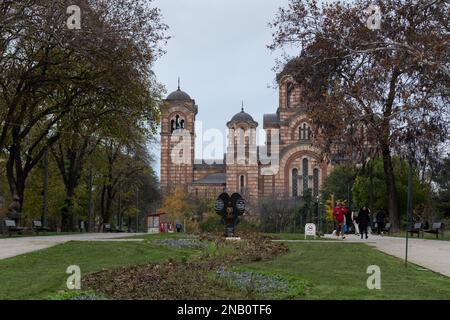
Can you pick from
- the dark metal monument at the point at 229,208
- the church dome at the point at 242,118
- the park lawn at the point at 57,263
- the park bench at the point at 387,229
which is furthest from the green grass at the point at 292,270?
the church dome at the point at 242,118

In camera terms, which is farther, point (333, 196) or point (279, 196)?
point (279, 196)

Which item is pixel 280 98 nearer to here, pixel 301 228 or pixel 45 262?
pixel 301 228

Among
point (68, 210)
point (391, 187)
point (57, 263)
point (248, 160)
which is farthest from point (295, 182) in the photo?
point (57, 263)

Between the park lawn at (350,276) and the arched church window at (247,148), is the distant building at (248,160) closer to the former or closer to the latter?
the arched church window at (247,148)

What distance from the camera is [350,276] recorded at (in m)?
11.9

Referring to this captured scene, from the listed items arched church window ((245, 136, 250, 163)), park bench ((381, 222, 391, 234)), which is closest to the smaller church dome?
arched church window ((245, 136, 250, 163))

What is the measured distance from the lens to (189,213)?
298 ft

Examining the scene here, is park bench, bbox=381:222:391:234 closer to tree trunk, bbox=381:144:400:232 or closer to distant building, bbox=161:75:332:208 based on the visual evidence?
tree trunk, bbox=381:144:400:232

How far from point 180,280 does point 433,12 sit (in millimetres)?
21135

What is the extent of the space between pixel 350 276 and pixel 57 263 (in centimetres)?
589

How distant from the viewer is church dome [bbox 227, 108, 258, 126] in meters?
104

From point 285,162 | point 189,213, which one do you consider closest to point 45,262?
point 189,213
